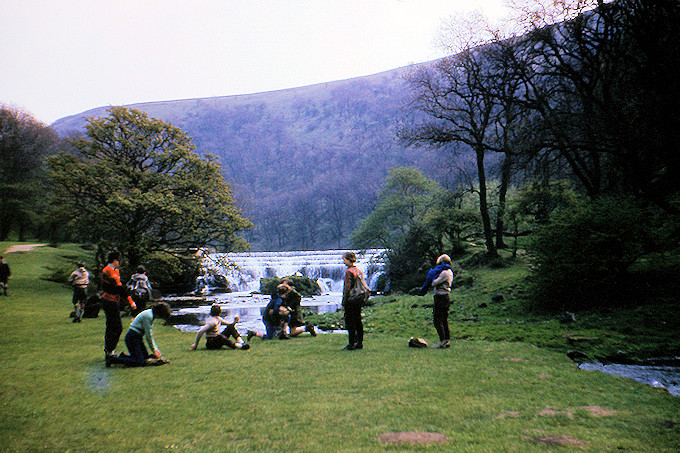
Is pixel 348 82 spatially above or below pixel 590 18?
above

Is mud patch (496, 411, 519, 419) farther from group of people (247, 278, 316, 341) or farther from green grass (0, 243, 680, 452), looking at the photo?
group of people (247, 278, 316, 341)

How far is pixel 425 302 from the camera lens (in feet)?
61.2

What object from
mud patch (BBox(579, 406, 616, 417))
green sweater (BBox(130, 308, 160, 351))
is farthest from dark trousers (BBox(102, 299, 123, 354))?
mud patch (BBox(579, 406, 616, 417))

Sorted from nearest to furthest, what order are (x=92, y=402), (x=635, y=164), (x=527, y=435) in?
(x=527, y=435)
(x=92, y=402)
(x=635, y=164)

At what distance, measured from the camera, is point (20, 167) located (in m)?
47.1

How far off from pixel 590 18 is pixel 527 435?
20080 millimetres

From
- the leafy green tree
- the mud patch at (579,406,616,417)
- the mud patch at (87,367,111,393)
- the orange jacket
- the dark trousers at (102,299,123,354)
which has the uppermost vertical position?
the leafy green tree

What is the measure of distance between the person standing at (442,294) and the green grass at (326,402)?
0.37m

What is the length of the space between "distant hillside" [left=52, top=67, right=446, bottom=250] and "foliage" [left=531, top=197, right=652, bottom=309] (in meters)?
75.3

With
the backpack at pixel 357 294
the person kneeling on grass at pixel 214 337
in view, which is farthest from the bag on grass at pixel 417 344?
the person kneeling on grass at pixel 214 337

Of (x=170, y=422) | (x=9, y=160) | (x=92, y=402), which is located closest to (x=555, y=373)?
(x=170, y=422)

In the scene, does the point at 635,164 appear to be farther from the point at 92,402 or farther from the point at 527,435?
the point at 92,402

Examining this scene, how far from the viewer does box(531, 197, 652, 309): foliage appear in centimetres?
1175

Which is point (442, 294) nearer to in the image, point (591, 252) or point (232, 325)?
point (232, 325)
